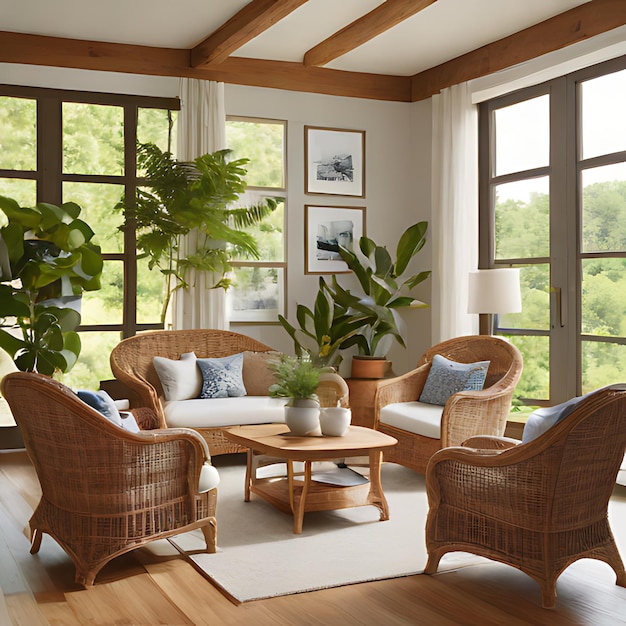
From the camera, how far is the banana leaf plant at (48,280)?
217 inches

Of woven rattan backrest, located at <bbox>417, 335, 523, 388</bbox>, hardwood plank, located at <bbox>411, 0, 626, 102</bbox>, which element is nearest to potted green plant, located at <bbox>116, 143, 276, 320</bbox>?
woven rattan backrest, located at <bbox>417, 335, 523, 388</bbox>

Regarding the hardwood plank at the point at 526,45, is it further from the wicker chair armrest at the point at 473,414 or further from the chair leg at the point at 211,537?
the chair leg at the point at 211,537

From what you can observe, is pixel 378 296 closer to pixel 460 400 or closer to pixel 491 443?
pixel 460 400

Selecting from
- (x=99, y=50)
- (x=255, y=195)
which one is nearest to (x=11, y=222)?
(x=99, y=50)

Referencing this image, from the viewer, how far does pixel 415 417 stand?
17.3 ft

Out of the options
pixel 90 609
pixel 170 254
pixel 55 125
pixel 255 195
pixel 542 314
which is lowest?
pixel 90 609

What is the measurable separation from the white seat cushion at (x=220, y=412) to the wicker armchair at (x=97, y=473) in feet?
5.47

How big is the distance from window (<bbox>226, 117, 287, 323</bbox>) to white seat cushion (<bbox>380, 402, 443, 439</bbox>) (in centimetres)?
171

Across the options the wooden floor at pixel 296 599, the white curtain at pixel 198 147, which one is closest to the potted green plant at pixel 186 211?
the white curtain at pixel 198 147

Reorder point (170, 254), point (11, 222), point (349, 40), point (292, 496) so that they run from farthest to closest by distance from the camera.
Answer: point (170, 254), point (349, 40), point (11, 222), point (292, 496)

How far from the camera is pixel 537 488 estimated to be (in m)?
3.23

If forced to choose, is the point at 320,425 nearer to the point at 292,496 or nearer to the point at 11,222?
the point at 292,496

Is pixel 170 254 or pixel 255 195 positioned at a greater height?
pixel 255 195

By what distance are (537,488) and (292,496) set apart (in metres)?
1.43
